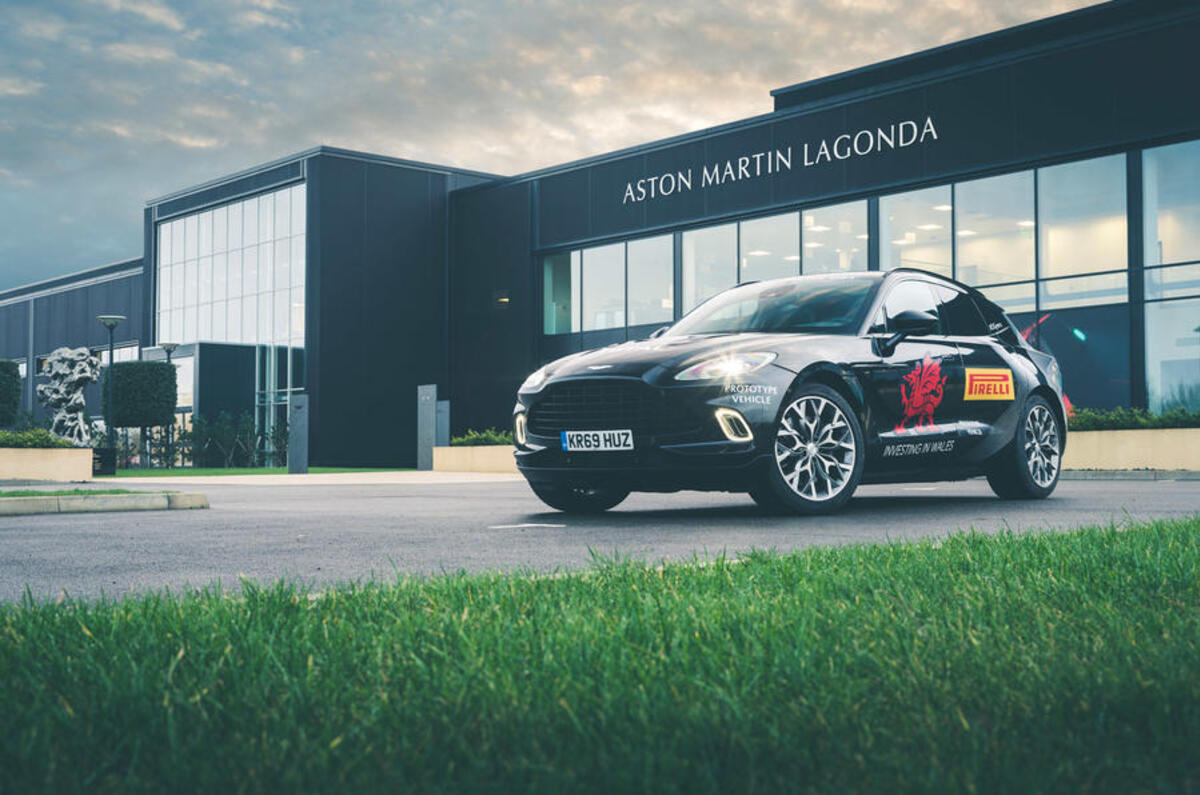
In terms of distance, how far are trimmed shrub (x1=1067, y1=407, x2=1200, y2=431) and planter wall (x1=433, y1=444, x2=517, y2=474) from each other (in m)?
11.8

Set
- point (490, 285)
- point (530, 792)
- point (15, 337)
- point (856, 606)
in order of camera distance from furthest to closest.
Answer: point (15, 337) < point (490, 285) < point (856, 606) < point (530, 792)

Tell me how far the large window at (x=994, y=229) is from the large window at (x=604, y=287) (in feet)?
35.2

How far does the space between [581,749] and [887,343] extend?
705 centimetres

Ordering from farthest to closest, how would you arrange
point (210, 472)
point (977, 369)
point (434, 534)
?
point (210, 472)
point (977, 369)
point (434, 534)

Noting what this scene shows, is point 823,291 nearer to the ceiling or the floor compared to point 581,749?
nearer to the ceiling

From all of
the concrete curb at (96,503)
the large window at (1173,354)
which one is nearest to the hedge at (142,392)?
the concrete curb at (96,503)

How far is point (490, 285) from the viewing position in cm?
3797

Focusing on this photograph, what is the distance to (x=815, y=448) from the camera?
7988 mm

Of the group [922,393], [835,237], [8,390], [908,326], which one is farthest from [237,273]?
[908,326]

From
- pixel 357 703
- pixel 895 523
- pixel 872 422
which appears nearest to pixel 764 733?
pixel 357 703

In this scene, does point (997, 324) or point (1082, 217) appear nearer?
point (997, 324)

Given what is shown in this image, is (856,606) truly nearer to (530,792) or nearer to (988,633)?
(988,633)

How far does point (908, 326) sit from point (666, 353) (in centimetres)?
189

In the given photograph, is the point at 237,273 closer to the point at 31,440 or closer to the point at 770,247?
the point at 31,440
